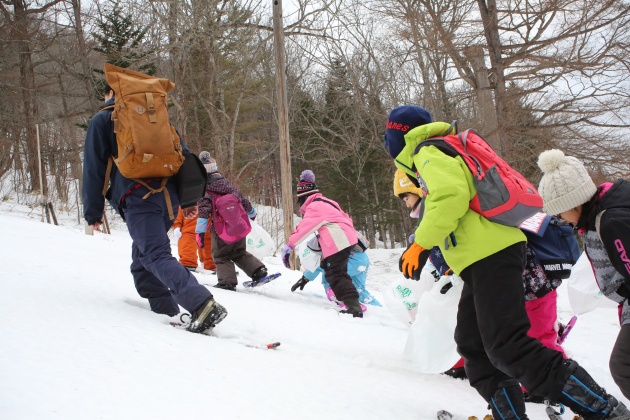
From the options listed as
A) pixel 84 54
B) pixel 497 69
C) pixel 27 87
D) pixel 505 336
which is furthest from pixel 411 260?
pixel 27 87

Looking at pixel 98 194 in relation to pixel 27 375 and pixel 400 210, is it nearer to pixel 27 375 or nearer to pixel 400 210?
pixel 27 375

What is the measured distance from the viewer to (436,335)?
10.1 feet

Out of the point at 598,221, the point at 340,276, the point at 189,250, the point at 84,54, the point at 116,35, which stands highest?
the point at 116,35

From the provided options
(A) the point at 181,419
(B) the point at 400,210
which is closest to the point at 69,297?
(A) the point at 181,419

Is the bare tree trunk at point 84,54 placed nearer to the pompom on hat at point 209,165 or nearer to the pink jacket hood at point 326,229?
the pompom on hat at point 209,165

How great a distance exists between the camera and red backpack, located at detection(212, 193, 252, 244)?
6477mm

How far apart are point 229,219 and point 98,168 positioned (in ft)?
9.70

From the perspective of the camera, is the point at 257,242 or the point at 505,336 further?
the point at 257,242

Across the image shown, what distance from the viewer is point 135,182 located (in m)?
3.57

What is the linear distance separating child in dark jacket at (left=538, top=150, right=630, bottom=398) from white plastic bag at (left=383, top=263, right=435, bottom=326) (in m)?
1.63

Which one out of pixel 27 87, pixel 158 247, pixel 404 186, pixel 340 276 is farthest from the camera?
pixel 27 87

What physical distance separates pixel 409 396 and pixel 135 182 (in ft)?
7.69

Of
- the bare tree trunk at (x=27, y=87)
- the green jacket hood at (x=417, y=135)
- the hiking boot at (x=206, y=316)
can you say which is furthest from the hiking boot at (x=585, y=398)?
the bare tree trunk at (x=27, y=87)

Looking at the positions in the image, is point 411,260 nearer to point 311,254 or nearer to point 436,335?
point 436,335
